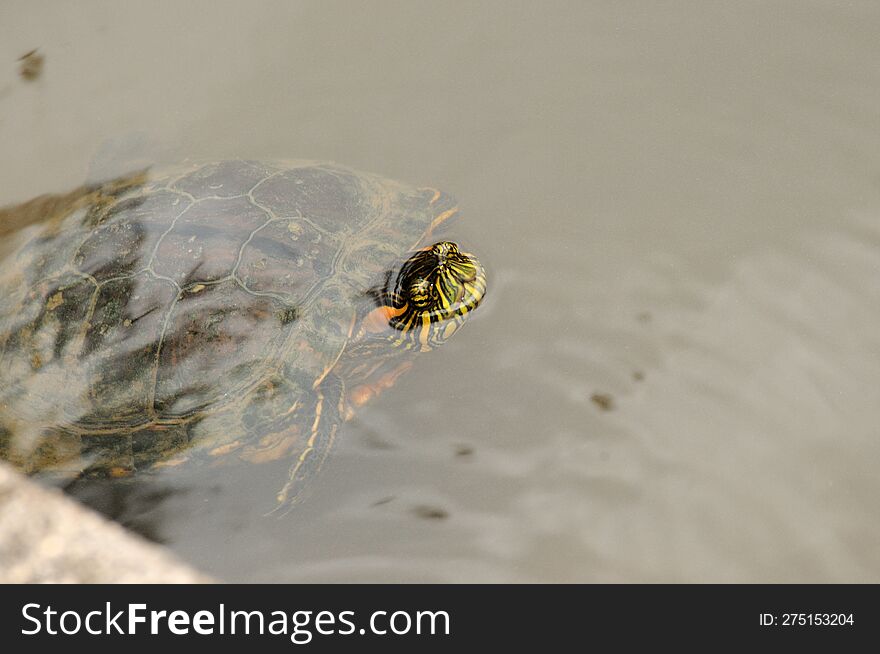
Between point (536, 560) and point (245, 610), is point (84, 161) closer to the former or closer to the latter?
point (245, 610)

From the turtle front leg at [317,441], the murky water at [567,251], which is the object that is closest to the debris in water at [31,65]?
the murky water at [567,251]

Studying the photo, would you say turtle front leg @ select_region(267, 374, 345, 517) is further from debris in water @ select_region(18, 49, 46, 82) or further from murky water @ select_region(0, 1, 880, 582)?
debris in water @ select_region(18, 49, 46, 82)

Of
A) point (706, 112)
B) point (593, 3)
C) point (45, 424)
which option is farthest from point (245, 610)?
point (593, 3)

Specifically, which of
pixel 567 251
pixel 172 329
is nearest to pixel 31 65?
pixel 172 329

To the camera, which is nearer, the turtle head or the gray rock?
the gray rock

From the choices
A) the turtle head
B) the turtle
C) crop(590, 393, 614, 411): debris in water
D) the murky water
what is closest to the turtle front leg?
the turtle

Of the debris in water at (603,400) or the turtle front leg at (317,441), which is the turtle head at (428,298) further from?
the debris in water at (603,400)
